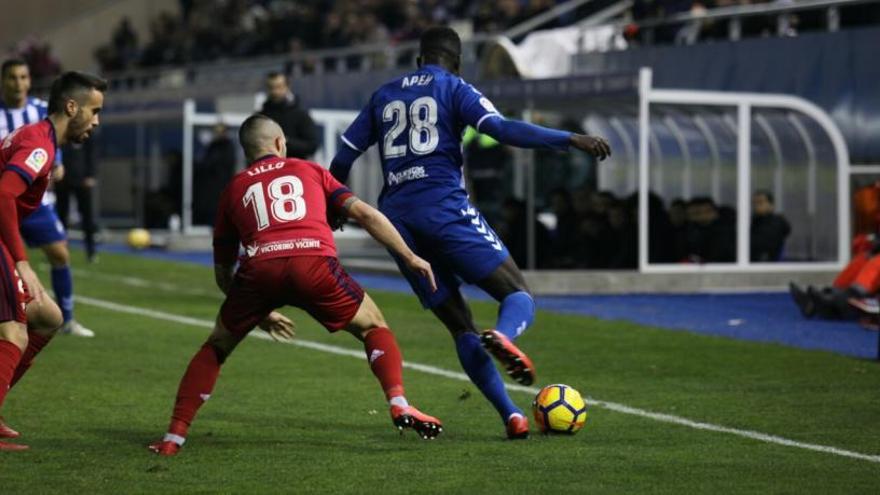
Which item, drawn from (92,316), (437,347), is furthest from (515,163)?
(437,347)

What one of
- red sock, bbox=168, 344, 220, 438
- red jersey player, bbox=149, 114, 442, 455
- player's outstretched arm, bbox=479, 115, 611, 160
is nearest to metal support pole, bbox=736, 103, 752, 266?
player's outstretched arm, bbox=479, 115, 611, 160

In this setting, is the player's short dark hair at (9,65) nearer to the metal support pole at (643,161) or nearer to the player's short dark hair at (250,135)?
the player's short dark hair at (250,135)

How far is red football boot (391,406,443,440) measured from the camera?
7.82 m

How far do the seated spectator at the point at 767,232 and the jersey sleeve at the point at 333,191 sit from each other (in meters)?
12.6

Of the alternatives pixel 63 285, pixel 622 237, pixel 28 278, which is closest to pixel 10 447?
pixel 28 278

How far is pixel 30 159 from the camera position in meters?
7.75

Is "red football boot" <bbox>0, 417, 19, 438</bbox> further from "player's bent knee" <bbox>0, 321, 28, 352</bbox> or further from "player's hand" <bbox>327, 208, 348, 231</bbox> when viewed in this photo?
"player's hand" <bbox>327, 208, 348, 231</bbox>

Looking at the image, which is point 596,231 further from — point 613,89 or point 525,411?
point 525,411

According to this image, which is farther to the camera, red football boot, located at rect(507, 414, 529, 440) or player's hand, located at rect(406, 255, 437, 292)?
red football boot, located at rect(507, 414, 529, 440)

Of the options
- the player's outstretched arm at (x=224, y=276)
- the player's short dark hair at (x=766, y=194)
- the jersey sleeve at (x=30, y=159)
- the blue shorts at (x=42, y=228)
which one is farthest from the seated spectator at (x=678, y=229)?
the jersey sleeve at (x=30, y=159)

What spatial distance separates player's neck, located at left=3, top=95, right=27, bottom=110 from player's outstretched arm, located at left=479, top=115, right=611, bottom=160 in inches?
222

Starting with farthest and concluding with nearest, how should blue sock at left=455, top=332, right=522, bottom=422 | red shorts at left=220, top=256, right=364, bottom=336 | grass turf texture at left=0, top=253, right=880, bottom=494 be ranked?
blue sock at left=455, top=332, right=522, bottom=422 → red shorts at left=220, top=256, right=364, bottom=336 → grass turf texture at left=0, top=253, right=880, bottom=494

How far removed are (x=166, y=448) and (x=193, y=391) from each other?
289 mm

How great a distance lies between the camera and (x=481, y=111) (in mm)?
8266
